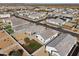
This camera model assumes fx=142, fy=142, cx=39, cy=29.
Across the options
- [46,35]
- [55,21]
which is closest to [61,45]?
[46,35]

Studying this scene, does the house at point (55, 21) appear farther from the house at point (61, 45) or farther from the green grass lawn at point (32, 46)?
the green grass lawn at point (32, 46)

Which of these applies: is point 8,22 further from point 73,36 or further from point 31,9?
point 73,36

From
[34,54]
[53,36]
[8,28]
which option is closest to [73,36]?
[53,36]

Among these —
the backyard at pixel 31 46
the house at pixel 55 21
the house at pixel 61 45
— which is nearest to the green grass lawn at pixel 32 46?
the backyard at pixel 31 46

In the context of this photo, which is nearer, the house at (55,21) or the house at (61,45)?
the house at (61,45)

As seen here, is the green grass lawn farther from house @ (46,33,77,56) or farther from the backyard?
house @ (46,33,77,56)

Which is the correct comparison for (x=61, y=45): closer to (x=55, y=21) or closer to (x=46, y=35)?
(x=46, y=35)
